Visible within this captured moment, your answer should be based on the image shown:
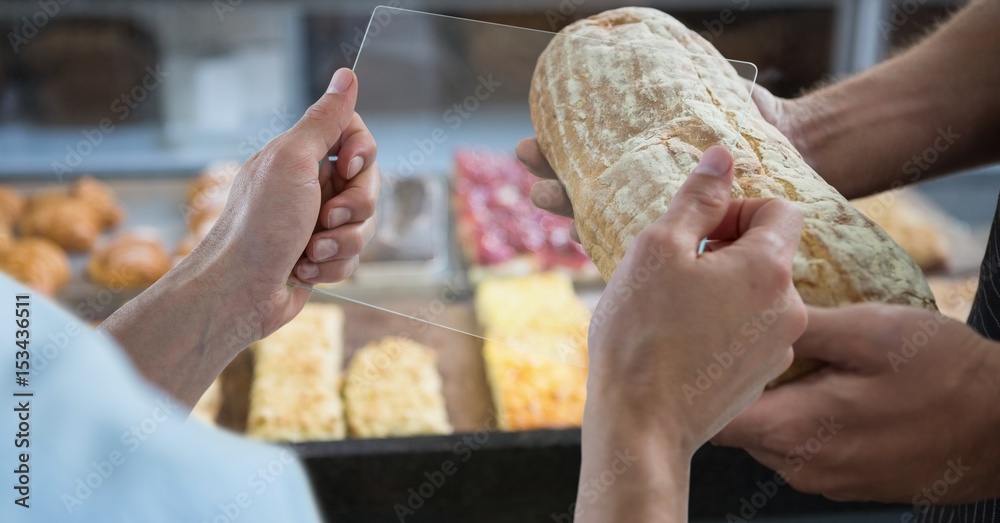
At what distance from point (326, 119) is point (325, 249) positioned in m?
0.19

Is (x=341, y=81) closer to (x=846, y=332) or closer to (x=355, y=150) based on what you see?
(x=355, y=150)

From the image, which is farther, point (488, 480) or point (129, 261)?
point (129, 261)

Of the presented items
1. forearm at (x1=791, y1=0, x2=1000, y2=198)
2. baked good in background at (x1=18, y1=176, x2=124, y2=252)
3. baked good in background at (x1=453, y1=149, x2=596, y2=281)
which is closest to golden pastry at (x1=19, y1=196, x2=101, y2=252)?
baked good in background at (x1=18, y1=176, x2=124, y2=252)

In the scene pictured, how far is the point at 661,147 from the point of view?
3.05ft

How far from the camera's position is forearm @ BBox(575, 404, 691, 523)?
716 millimetres

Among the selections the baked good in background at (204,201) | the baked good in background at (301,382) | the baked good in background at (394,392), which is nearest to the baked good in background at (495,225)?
the baked good in background at (394,392)

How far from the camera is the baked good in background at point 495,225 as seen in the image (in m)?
2.26

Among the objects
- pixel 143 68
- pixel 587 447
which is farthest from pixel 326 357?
pixel 143 68

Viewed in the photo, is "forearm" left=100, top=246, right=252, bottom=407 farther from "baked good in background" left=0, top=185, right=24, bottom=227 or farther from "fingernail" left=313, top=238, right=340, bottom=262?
"baked good in background" left=0, top=185, right=24, bottom=227

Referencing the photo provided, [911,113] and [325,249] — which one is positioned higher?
[911,113]

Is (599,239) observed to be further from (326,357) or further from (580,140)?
(326,357)

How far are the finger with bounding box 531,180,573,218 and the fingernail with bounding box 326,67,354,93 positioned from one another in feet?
1.00

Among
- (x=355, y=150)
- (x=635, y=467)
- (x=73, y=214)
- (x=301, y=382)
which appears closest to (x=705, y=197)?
(x=635, y=467)

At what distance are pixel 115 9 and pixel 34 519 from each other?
249 centimetres
